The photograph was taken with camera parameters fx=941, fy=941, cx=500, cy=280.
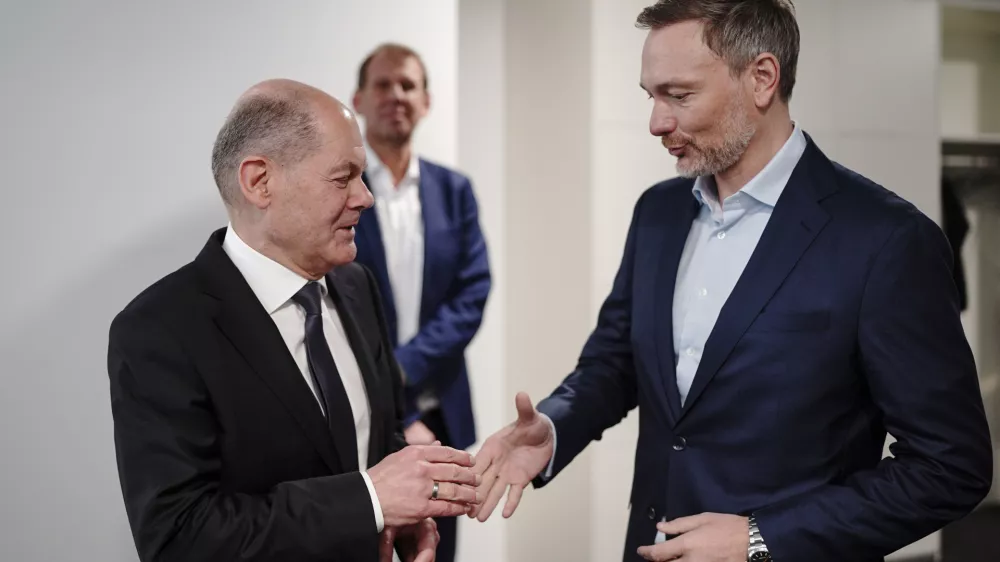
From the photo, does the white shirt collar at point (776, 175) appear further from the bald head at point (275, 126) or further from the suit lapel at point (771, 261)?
the bald head at point (275, 126)

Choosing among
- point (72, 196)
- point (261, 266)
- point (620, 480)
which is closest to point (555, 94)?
point (620, 480)

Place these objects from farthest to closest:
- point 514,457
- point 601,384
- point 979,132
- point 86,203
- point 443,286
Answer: point 979,132 → point 443,286 → point 86,203 → point 601,384 → point 514,457

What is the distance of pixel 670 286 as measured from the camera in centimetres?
186

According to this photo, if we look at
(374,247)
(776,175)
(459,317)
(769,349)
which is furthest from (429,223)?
(769,349)

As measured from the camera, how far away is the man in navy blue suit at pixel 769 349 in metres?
1.58

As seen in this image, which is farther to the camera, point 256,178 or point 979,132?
point 979,132

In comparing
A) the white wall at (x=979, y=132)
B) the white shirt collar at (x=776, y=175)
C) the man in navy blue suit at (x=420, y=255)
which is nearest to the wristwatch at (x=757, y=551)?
the white shirt collar at (x=776, y=175)

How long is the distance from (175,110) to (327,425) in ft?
3.61

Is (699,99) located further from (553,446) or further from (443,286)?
(443,286)

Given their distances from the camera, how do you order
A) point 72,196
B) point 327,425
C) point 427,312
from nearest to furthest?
1. point 327,425
2. point 72,196
3. point 427,312

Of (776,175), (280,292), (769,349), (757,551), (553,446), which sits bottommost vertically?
(757,551)

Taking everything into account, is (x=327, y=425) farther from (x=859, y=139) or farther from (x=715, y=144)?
(x=859, y=139)

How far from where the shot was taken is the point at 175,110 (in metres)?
2.39

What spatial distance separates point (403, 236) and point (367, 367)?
3.62 feet
